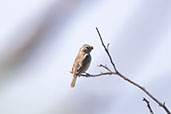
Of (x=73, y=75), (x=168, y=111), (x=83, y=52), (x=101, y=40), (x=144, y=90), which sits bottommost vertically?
(x=168, y=111)

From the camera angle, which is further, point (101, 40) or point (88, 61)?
point (88, 61)

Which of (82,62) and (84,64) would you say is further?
(82,62)

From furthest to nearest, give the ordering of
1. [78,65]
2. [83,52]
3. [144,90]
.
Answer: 1. [83,52]
2. [78,65]
3. [144,90]

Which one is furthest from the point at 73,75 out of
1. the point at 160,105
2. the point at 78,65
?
the point at 160,105

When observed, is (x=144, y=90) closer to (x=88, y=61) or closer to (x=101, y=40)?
(x=101, y=40)

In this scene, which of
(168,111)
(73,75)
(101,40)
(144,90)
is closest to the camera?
(168,111)

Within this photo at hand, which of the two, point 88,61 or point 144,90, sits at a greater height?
point 88,61

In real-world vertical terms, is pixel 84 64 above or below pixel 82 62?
below

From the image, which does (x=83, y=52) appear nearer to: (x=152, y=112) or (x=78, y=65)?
(x=78, y=65)

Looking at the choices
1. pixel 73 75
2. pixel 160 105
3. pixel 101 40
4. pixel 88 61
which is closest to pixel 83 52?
pixel 88 61
